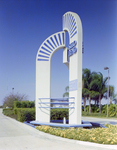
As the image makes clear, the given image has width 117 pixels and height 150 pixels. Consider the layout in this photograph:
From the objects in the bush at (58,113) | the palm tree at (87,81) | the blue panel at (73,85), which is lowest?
the bush at (58,113)

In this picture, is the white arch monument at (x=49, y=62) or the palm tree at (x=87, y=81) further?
the palm tree at (x=87, y=81)

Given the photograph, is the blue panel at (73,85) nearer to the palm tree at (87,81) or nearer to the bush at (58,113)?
the bush at (58,113)

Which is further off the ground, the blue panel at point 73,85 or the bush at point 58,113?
the blue panel at point 73,85

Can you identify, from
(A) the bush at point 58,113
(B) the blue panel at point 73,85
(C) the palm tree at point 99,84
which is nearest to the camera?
(B) the blue panel at point 73,85

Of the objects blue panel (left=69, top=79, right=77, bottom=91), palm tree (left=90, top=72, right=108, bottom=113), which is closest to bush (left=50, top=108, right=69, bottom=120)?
blue panel (left=69, top=79, right=77, bottom=91)

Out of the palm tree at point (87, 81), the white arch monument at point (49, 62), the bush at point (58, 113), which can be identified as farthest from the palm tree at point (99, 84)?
the white arch monument at point (49, 62)

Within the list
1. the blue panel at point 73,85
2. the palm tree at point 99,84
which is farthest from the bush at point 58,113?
the palm tree at point 99,84

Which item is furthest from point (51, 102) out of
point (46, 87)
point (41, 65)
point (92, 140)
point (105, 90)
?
point (105, 90)

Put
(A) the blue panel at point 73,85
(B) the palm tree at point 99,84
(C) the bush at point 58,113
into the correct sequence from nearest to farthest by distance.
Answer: (A) the blue panel at point 73,85
(C) the bush at point 58,113
(B) the palm tree at point 99,84

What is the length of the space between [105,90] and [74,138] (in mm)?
29646

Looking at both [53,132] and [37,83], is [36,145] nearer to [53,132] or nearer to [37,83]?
[53,132]

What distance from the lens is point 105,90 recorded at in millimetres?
36656

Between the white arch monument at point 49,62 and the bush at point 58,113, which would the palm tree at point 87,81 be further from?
the white arch monument at point 49,62

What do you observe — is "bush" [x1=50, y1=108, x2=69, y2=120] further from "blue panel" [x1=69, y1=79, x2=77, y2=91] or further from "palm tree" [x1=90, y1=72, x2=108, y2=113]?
"palm tree" [x1=90, y1=72, x2=108, y2=113]
